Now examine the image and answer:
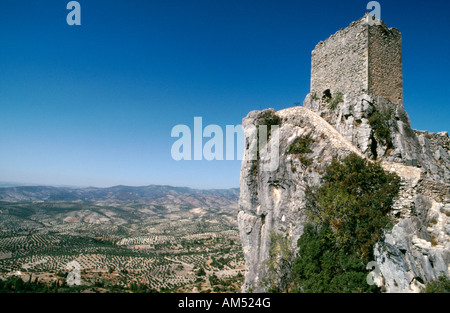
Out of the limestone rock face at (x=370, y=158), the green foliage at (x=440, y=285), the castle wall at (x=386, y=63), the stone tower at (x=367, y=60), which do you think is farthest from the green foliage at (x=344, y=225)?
the castle wall at (x=386, y=63)

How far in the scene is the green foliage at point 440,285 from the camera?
9617 millimetres

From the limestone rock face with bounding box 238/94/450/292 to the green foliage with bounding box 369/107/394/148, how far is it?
0.23ft

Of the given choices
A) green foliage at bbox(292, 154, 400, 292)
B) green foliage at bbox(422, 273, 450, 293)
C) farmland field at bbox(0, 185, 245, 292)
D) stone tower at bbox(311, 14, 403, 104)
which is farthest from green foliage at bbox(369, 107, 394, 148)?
farmland field at bbox(0, 185, 245, 292)

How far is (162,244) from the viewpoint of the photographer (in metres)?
127

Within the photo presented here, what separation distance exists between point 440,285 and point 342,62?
616 inches

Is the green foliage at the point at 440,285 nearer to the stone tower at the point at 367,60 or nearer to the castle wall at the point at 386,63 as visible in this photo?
the stone tower at the point at 367,60

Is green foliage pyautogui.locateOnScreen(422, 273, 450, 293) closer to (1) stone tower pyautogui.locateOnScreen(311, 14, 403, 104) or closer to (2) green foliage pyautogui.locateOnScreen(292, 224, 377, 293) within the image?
(2) green foliage pyautogui.locateOnScreen(292, 224, 377, 293)

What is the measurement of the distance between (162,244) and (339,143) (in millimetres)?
124687

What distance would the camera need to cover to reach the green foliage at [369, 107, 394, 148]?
17047 mm

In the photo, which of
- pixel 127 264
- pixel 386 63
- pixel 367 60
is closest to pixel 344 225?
pixel 367 60

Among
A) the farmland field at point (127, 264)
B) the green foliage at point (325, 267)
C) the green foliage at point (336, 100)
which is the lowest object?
the farmland field at point (127, 264)

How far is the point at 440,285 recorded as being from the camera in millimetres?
9820

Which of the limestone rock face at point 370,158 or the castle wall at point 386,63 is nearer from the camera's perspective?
the limestone rock face at point 370,158

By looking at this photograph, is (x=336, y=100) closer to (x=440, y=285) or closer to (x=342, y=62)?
(x=342, y=62)
